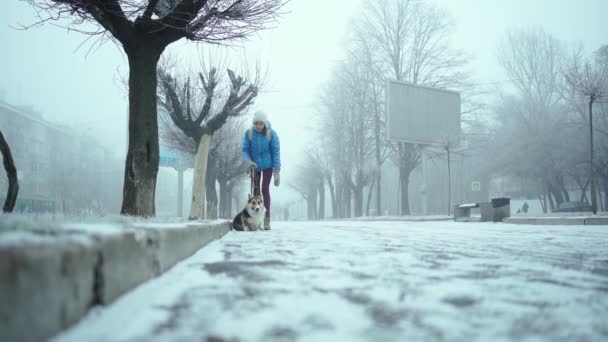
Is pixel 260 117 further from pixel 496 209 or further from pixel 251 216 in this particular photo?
pixel 496 209

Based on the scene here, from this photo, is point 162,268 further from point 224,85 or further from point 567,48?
point 567,48

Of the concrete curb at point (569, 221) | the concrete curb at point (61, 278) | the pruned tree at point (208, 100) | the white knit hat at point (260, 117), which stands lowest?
the concrete curb at point (569, 221)

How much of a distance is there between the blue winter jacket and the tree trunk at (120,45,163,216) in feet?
5.33

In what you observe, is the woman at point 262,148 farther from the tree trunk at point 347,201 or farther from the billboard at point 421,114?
the tree trunk at point 347,201

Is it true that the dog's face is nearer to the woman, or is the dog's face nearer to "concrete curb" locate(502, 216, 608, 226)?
the woman

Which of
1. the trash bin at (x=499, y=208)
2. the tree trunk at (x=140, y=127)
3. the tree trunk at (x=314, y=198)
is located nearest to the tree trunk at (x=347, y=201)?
the tree trunk at (x=314, y=198)

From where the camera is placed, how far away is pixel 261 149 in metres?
7.10

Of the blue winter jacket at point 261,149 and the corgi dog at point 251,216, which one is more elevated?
the blue winter jacket at point 261,149

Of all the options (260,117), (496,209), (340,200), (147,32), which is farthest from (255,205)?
(340,200)

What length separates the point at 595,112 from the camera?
29.5 m

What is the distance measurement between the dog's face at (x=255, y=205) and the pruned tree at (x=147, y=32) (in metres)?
1.62

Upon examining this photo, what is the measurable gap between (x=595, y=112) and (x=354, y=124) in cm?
1650

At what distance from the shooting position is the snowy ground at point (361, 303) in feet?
4.31

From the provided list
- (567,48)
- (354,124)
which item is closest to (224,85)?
(354,124)
